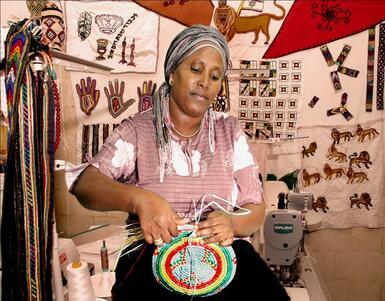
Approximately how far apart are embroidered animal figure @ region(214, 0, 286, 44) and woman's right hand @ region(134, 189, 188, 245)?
189 centimetres

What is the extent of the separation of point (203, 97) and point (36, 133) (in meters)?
0.50

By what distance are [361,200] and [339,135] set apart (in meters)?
0.49

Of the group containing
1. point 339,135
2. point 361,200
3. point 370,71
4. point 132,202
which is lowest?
point 361,200

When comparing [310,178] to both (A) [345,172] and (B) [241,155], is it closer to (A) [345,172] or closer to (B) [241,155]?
(A) [345,172]

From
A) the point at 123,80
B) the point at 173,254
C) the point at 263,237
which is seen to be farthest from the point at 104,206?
the point at 123,80

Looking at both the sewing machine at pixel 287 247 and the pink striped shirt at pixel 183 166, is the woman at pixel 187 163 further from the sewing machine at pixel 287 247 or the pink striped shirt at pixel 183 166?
the sewing machine at pixel 287 247

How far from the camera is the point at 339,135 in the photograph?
8.45 ft

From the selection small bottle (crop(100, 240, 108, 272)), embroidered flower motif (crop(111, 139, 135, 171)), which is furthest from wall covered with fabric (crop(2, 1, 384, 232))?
embroidered flower motif (crop(111, 139, 135, 171))

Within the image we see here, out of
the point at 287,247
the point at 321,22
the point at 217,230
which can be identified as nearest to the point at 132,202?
the point at 217,230

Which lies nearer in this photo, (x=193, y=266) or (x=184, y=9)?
(x=193, y=266)

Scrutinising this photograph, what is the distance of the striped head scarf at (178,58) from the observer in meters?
1.10

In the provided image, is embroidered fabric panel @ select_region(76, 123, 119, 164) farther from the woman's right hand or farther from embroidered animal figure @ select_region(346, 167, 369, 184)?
the woman's right hand

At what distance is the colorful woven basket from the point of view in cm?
94

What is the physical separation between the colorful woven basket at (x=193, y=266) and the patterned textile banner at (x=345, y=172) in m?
1.79
